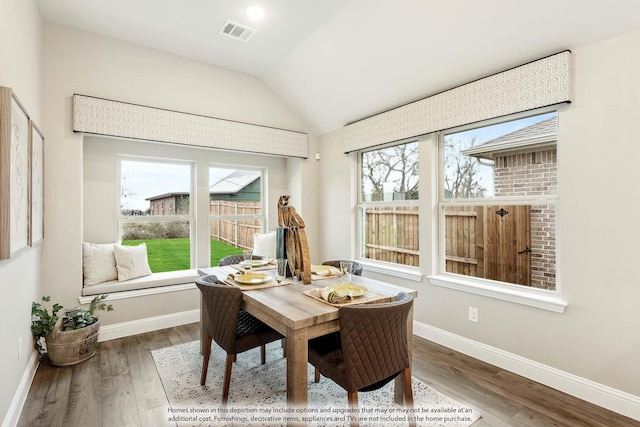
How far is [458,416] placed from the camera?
2.02 meters

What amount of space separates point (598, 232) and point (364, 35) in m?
2.39

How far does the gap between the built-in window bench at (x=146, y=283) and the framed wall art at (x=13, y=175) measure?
1.23 meters

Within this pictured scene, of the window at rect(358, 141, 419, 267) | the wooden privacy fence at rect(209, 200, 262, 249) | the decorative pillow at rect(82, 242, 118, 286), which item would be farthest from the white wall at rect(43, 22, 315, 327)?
the window at rect(358, 141, 419, 267)

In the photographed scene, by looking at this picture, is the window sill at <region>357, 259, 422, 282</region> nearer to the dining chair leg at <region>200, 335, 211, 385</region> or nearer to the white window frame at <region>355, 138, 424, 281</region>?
the white window frame at <region>355, 138, 424, 281</region>

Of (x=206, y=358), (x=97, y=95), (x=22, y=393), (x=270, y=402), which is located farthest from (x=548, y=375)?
(x=97, y=95)

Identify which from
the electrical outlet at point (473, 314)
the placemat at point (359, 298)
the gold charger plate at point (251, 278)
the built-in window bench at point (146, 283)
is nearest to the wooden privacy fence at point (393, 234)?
the electrical outlet at point (473, 314)

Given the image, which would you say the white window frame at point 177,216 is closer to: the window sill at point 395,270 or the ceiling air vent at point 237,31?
the ceiling air vent at point 237,31

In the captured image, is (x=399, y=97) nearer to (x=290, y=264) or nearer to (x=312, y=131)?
(x=312, y=131)

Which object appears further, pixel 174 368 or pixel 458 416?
pixel 174 368

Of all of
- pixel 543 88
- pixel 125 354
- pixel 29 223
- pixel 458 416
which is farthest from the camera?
pixel 125 354

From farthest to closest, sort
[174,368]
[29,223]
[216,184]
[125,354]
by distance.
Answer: [216,184] → [125,354] → [174,368] → [29,223]

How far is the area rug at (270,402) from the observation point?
200 centimetres

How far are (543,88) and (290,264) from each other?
7.29ft

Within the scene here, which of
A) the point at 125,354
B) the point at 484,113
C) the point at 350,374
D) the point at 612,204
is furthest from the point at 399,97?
the point at 125,354
